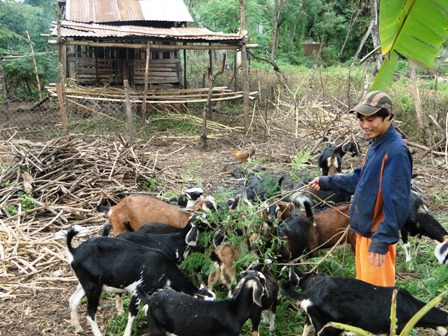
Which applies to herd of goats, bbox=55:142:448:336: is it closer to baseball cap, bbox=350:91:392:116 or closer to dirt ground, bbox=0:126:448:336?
dirt ground, bbox=0:126:448:336

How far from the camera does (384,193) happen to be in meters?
3.77

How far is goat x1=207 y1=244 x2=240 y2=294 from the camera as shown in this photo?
505cm

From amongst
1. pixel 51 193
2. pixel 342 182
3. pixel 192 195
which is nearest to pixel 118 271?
pixel 192 195

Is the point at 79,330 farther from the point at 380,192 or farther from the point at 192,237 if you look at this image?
the point at 380,192

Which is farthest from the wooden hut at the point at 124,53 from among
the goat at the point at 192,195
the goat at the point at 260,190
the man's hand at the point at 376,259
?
the man's hand at the point at 376,259

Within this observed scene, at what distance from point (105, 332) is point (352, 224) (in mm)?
2580

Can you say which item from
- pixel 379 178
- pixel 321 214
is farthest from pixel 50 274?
pixel 379 178

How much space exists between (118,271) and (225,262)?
1055mm

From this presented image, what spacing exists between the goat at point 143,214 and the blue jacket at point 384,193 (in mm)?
2761

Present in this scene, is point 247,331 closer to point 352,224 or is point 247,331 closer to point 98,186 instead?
point 352,224

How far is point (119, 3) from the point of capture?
789 inches

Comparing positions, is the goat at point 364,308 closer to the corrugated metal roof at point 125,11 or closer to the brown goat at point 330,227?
the brown goat at point 330,227

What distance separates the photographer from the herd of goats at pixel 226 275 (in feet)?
13.0

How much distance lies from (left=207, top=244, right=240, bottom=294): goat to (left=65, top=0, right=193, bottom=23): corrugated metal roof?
1489 centimetres
